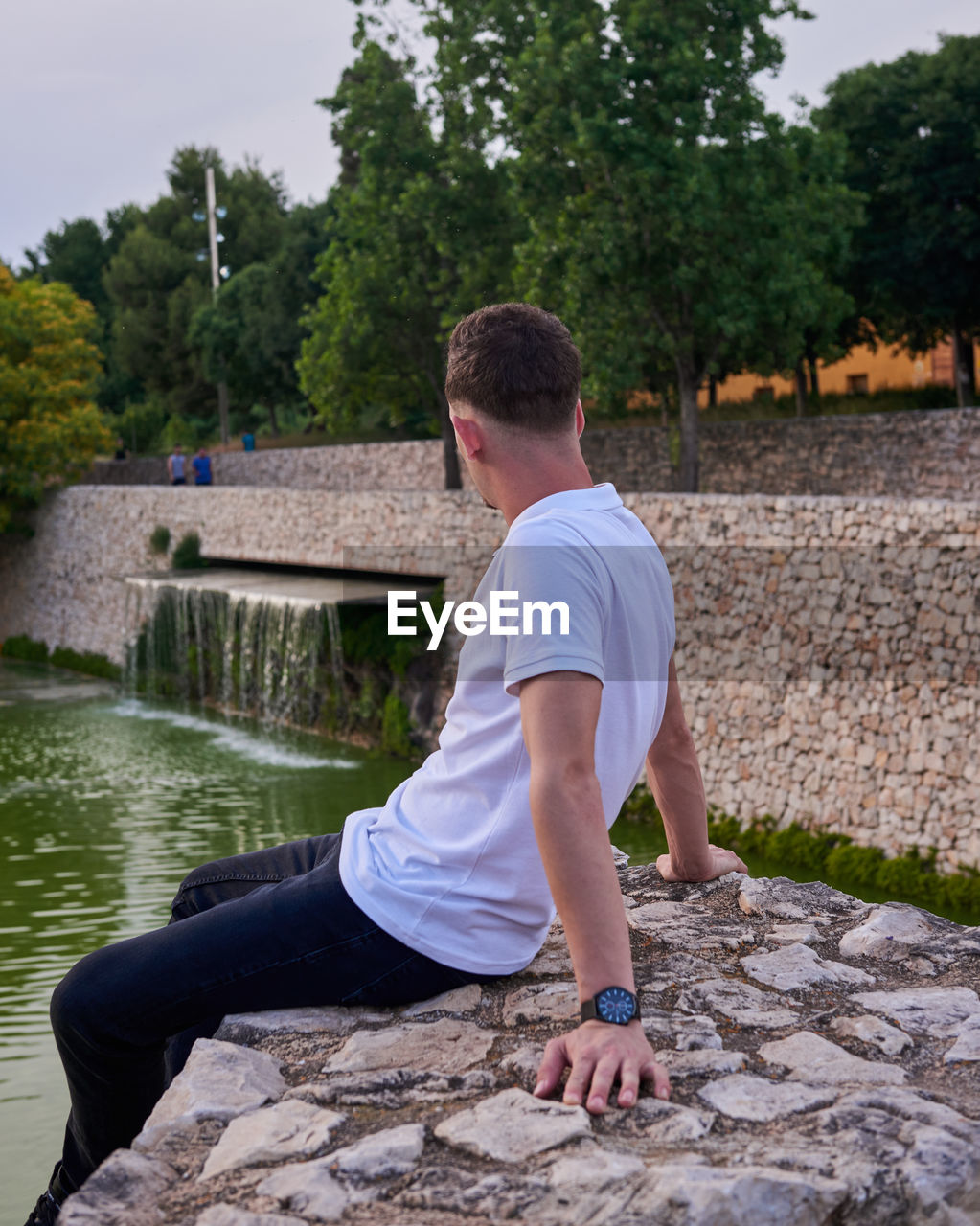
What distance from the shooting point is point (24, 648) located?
26.9 meters

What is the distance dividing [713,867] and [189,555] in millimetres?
19349

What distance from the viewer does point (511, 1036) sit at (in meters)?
2.12

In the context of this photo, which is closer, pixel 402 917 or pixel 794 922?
pixel 402 917

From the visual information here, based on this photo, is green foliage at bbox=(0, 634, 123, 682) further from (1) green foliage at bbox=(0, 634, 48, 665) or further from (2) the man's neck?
(2) the man's neck

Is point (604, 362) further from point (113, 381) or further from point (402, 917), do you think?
point (113, 381)

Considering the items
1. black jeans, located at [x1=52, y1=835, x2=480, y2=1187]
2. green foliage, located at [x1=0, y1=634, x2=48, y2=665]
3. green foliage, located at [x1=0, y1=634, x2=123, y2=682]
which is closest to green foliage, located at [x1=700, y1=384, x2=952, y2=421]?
green foliage, located at [x1=0, y1=634, x2=123, y2=682]

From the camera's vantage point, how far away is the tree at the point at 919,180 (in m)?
22.3

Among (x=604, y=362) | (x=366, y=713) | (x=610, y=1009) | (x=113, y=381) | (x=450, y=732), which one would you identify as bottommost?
(x=366, y=713)

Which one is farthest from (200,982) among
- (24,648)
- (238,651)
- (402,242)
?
(24,648)

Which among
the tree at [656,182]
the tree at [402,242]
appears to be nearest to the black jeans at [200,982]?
the tree at [656,182]

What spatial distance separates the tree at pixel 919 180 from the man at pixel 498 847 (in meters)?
21.6

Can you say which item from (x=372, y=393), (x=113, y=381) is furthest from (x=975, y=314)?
(x=113, y=381)

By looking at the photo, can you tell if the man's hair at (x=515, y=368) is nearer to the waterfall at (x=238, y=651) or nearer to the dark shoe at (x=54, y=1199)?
the dark shoe at (x=54, y=1199)

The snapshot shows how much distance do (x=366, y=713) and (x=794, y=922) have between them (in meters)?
13.1
